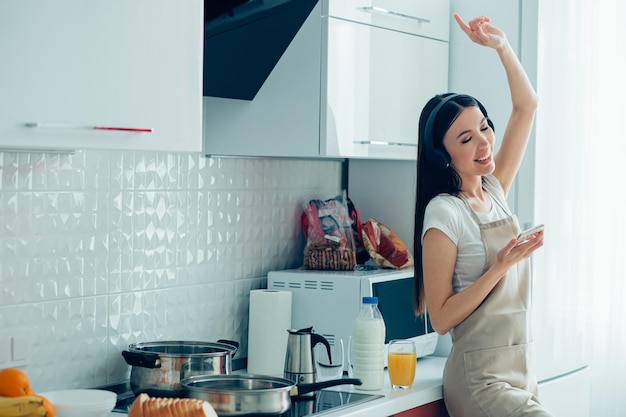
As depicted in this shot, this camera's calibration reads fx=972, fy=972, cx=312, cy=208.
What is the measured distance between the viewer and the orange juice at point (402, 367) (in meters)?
2.58

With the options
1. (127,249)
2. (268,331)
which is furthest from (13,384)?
(268,331)

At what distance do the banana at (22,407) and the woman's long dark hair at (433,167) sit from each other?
114 centimetres

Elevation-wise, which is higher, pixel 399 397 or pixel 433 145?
pixel 433 145

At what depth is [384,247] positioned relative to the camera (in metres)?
3.06

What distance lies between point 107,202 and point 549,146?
1409mm

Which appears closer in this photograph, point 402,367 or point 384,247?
point 402,367

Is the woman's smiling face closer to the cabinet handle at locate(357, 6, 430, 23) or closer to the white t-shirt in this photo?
the white t-shirt

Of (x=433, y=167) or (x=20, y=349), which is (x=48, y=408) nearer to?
(x=20, y=349)

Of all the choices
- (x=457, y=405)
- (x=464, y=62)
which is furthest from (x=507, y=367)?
(x=464, y=62)

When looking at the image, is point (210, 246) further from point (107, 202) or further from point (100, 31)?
point (100, 31)

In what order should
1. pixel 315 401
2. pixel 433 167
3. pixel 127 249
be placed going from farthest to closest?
pixel 433 167 → pixel 127 249 → pixel 315 401

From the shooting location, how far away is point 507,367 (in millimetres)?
2541

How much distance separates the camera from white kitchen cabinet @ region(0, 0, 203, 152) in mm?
1831

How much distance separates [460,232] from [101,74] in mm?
1055
